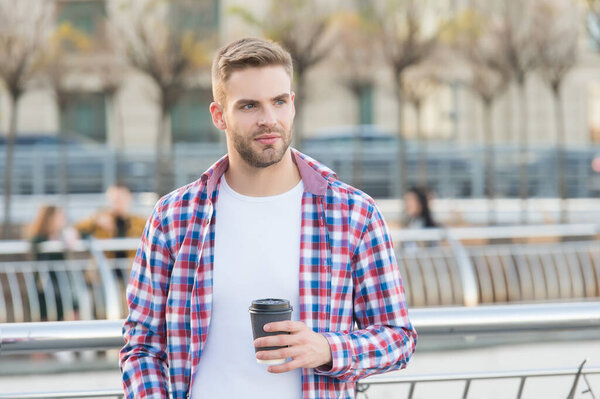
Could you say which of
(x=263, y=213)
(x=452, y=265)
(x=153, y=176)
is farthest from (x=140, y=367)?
(x=153, y=176)

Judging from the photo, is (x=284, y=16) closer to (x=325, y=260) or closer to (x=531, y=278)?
(x=531, y=278)

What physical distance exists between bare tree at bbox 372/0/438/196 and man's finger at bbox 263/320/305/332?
1546cm

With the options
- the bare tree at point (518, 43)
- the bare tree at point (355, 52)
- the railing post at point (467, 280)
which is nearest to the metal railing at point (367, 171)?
the bare tree at point (355, 52)

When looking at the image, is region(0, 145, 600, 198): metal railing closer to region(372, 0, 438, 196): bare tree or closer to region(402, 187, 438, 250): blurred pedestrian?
region(372, 0, 438, 196): bare tree

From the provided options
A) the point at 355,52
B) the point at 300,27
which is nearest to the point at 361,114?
the point at 355,52

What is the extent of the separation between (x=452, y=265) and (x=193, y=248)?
847 cm

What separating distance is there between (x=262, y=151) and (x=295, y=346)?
0.48 metres

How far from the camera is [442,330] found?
3.28 m

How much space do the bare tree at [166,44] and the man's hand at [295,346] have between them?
1477cm

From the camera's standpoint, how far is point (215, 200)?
7.46 ft

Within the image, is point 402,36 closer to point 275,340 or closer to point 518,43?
point 518,43

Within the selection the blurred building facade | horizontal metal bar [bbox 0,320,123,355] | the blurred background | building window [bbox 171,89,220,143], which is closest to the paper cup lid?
horizontal metal bar [bbox 0,320,123,355]

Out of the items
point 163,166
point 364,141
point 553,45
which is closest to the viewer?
point 553,45

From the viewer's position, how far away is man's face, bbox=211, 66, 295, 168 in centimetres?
218
